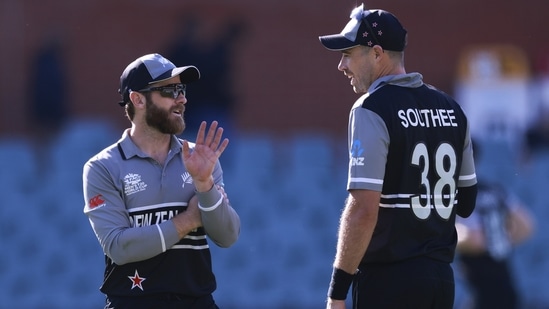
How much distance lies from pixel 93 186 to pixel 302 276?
21.0ft

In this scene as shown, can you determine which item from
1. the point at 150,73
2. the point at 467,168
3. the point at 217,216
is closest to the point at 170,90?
the point at 150,73

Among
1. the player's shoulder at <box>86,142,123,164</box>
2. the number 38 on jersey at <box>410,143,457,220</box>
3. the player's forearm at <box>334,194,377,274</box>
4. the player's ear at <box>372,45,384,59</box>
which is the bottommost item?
the player's forearm at <box>334,194,377,274</box>

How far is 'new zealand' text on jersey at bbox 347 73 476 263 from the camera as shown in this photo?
4.58 metres

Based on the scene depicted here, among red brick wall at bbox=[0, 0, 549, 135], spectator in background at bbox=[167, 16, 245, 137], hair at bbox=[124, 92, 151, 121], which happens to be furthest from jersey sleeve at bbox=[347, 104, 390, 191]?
red brick wall at bbox=[0, 0, 549, 135]

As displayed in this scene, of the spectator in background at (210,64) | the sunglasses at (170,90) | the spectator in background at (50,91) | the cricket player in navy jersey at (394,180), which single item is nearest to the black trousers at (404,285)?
the cricket player in navy jersey at (394,180)

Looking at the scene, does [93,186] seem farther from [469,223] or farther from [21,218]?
[21,218]

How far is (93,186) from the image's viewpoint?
15.4 ft

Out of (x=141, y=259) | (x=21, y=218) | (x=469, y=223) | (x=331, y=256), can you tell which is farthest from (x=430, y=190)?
(x=21, y=218)

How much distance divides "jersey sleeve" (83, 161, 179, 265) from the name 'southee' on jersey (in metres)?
1.09

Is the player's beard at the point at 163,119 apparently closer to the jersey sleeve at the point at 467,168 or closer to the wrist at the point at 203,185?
the wrist at the point at 203,185

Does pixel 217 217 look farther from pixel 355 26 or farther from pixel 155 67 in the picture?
pixel 355 26

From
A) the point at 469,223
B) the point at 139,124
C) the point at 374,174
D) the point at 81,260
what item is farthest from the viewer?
the point at 81,260

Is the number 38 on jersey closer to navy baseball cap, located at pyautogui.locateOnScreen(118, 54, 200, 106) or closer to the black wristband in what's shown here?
the black wristband

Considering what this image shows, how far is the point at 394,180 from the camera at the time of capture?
4668 mm
